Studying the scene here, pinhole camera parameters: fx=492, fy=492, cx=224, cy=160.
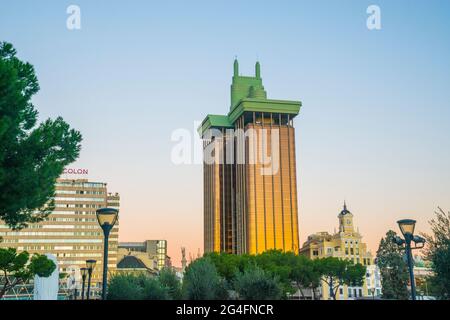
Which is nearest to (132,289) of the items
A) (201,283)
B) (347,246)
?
(201,283)

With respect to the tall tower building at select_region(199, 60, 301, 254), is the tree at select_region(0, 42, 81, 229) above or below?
below

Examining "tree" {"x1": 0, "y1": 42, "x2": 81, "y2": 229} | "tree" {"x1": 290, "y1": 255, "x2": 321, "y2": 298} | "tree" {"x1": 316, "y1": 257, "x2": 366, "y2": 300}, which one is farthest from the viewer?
"tree" {"x1": 316, "y1": 257, "x2": 366, "y2": 300}

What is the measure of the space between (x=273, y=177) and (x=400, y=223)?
164036 millimetres

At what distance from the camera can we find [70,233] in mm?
165375

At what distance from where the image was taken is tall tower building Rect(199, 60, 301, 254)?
174m

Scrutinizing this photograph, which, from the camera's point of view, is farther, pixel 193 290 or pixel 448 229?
pixel 193 290

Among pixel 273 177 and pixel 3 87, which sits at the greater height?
pixel 273 177

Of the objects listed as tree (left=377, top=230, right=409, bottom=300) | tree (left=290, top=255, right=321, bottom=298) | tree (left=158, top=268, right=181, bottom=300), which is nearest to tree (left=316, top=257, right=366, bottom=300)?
tree (left=290, top=255, right=321, bottom=298)

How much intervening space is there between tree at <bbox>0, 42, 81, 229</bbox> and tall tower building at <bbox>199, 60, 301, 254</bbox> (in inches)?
5972

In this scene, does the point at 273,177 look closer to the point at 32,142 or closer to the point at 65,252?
the point at 65,252

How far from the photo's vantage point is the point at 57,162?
60.3 feet

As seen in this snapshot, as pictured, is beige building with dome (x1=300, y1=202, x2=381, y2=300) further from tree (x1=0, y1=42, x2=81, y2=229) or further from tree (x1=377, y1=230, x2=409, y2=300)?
tree (x1=0, y1=42, x2=81, y2=229)

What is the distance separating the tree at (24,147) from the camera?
15766 millimetres
